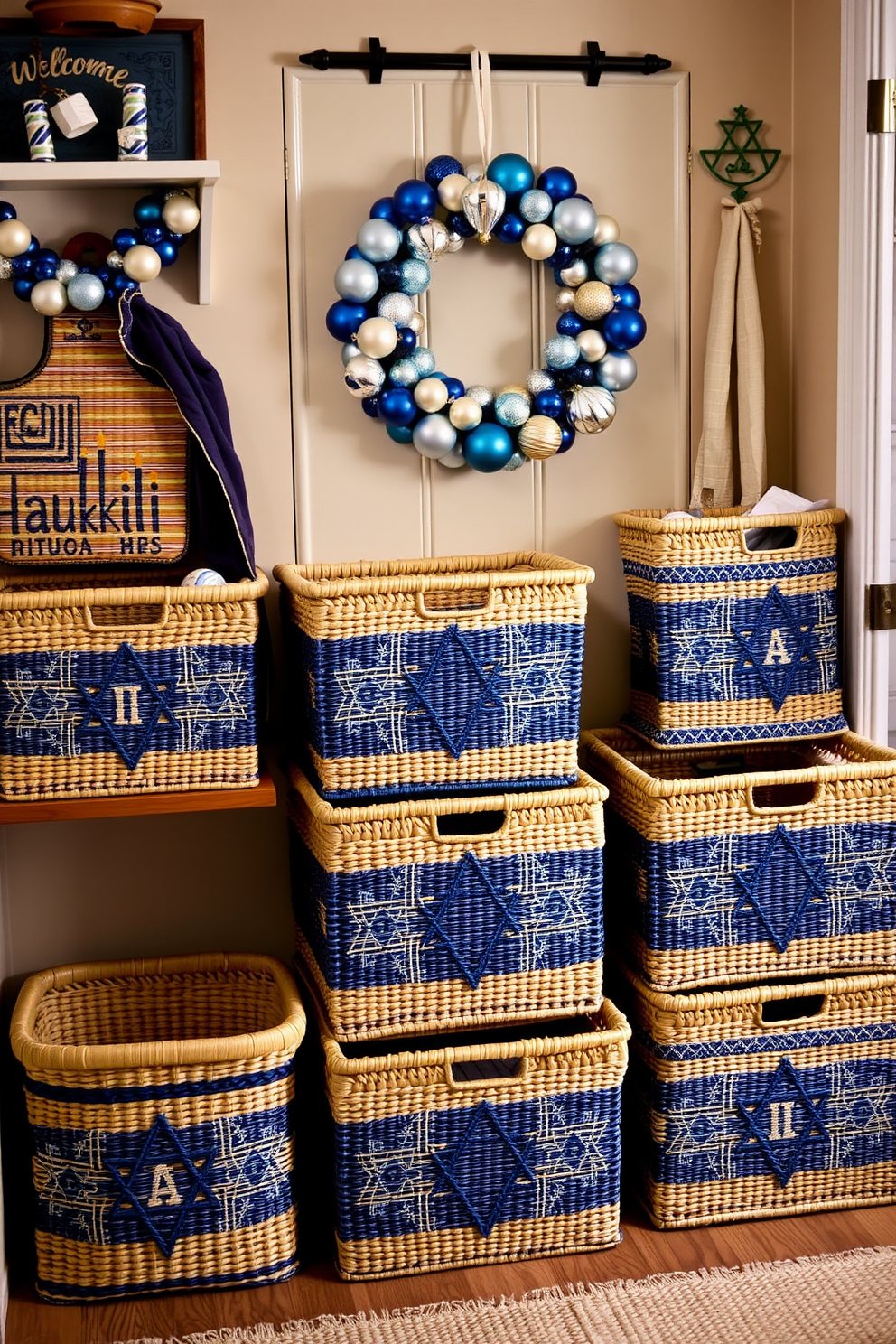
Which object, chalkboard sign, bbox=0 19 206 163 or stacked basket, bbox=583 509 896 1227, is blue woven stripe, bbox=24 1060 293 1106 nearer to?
stacked basket, bbox=583 509 896 1227

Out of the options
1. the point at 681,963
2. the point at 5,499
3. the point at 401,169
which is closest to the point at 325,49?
the point at 401,169

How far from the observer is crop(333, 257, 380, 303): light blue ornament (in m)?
2.34

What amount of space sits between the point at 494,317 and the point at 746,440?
1.71 ft

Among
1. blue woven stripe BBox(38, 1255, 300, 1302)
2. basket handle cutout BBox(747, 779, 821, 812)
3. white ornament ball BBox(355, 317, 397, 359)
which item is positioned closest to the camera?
blue woven stripe BBox(38, 1255, 300, 1302)

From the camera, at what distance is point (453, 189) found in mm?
2348

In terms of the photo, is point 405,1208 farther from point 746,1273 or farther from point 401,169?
point 401,169

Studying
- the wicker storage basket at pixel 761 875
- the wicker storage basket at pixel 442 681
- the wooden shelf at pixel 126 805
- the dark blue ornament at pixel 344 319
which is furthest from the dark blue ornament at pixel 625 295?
the wooden shelf at pixel 126 805

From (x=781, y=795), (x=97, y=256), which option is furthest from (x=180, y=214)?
(x=781, y=795)

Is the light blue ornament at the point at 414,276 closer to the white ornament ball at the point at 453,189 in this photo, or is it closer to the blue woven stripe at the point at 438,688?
the white ornament ball at the point at 453,189

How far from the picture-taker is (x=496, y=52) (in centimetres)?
243

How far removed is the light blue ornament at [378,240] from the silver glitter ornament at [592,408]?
412mm

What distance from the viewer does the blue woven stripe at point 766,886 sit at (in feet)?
7.38

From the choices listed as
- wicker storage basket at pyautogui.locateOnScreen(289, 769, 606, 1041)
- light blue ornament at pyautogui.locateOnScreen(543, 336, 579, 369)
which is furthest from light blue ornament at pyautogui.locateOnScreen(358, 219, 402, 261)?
wicker storage basket at pyautogui.locateOnScreen(289, 769, 606, 1041)

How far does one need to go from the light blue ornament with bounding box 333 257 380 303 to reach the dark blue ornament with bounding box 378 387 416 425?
0.17m
